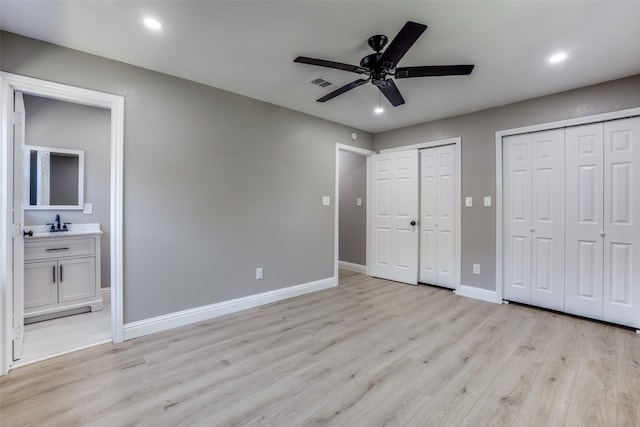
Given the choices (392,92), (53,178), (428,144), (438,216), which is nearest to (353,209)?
(438,216)

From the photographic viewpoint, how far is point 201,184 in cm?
305

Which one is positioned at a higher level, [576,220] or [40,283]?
[576,220]

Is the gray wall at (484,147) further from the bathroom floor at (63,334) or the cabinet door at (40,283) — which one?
the cabinet door at (40,283)

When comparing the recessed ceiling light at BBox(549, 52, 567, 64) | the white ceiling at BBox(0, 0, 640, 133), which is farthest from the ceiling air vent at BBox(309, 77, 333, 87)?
the recessed ceiling light at BBox(549, 52, 567, 64)

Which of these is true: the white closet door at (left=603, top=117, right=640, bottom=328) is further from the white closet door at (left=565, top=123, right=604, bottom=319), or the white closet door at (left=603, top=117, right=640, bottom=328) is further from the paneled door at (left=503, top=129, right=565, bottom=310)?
the paneled door at (left=503, top=129, right=565, bottom=310)

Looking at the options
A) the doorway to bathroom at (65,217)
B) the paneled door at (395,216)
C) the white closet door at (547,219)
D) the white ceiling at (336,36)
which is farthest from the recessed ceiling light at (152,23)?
the white closet door at (547,219)

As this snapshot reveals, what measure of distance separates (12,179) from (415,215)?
448 cm

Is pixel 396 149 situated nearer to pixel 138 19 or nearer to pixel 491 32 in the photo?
pixel 491 32

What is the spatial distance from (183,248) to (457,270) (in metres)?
3.54

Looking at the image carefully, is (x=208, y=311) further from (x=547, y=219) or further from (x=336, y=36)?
(x=547, y=219)

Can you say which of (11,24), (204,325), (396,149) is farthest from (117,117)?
(396,149)

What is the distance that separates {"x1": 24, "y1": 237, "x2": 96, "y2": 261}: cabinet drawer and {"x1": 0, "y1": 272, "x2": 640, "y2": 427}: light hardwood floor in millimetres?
1338

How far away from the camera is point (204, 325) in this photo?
292 centimetres

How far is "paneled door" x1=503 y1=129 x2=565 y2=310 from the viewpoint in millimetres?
3285
